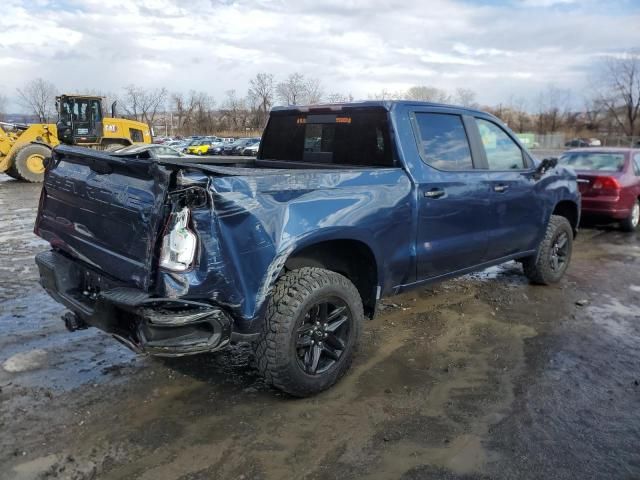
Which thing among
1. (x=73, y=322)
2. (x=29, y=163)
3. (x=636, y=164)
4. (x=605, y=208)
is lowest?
(x=73, y=322)

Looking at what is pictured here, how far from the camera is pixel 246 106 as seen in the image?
3140 inches

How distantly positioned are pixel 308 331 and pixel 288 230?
28.7 inches

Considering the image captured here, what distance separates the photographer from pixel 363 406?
3.55 meters

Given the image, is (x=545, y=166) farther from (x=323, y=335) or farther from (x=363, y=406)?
(x=363, y=406)

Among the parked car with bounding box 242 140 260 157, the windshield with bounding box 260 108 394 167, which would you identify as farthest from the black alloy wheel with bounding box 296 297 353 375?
the parked car with bounding box 242 140 260 157

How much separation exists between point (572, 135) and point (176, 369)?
3289 inches

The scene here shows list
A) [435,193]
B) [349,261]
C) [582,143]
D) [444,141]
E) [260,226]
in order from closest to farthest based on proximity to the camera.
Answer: [260,226], [349,261], [435,193], [444,141], [582,143]

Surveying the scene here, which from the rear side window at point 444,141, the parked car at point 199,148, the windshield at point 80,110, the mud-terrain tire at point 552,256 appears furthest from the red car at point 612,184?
the parked car at point 199,148

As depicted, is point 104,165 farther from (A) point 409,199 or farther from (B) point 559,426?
(B) point 559,426

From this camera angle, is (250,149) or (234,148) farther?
(234,148)

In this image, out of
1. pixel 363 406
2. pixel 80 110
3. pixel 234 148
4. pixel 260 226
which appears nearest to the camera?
pixel 260 226

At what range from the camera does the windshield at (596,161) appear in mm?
9945

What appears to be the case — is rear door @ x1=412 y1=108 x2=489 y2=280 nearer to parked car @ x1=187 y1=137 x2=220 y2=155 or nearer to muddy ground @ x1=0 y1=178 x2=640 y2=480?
muddy ground @ x1=0 y1=178 x2=640 y2=480

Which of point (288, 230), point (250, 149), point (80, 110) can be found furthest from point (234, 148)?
point (288, 230)
